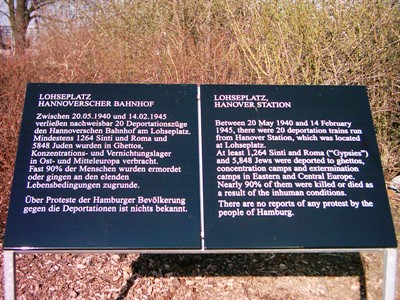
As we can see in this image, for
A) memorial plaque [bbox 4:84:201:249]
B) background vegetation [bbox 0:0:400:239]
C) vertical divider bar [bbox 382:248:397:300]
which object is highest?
background vegetation [bbox 0:0:400:239]

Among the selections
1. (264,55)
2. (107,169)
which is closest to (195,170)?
(107,169)

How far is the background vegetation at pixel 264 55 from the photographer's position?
188 inches

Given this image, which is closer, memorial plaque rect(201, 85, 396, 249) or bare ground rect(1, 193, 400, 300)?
memorial plaque rect(201, 85, 396, 249)

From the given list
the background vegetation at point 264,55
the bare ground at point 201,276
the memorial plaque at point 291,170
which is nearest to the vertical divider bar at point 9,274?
the bare ground at point 201,276

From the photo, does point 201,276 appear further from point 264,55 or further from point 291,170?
point 264,55

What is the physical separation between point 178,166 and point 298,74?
288cm

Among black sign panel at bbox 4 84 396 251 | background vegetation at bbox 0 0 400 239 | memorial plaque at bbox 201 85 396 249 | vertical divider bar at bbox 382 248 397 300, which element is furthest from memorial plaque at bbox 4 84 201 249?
background vegetation at bbox 0 0 400 239

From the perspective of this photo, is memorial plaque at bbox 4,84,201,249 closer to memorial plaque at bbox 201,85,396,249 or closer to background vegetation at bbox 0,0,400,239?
memorial plaque at bbox 201,85,396,249

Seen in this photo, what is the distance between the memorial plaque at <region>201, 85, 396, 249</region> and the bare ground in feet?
3.54

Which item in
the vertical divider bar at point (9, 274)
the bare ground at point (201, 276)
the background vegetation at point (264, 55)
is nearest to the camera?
the vertical divider bar at point (9, 274)

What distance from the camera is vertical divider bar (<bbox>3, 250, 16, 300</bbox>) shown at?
242 centimetres

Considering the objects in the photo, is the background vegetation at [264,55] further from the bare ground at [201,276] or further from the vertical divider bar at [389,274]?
the vertical divider bar at [389,274]

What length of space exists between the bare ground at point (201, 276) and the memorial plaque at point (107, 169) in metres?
1.08

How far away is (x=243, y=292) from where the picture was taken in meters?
3.42
